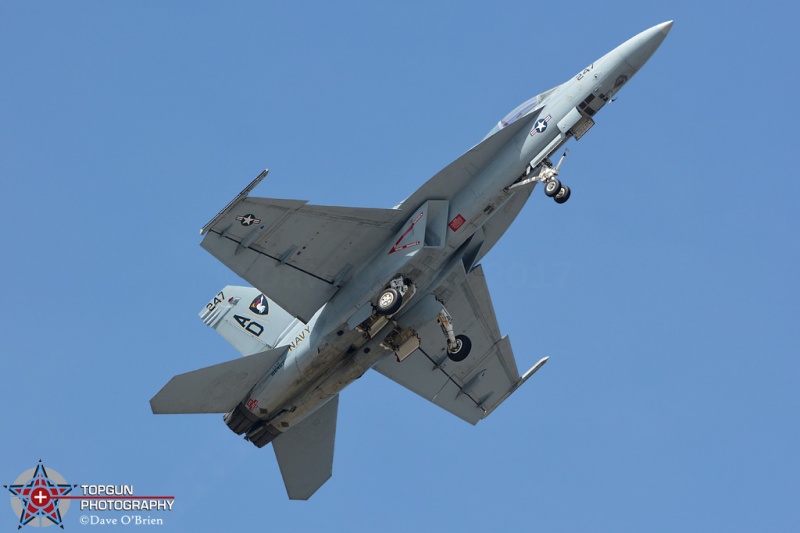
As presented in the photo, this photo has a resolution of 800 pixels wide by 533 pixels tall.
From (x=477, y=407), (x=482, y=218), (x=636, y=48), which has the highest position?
(x=636, y=48)

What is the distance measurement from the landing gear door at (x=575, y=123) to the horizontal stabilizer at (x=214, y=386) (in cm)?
771

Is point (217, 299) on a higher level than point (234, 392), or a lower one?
higher

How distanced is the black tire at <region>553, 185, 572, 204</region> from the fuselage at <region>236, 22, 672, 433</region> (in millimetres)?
1000

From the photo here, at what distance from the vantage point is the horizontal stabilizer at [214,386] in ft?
77.2

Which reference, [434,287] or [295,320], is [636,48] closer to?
[434,287]

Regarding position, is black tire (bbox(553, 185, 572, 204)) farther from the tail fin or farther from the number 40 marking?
the number 40 marking

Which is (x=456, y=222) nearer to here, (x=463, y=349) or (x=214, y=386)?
(x=463, y=349)

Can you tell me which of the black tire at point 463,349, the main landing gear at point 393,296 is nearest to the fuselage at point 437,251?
the main landing gear at point 393,296

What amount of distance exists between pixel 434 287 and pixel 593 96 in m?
5.22

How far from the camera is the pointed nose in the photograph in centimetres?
2198

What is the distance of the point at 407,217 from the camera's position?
22.9m

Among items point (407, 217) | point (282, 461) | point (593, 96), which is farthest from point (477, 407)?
point (593, 96)

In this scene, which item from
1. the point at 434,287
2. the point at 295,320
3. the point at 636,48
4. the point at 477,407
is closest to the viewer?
the point at 636,48

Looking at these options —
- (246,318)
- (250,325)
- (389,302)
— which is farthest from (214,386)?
(389,302)
